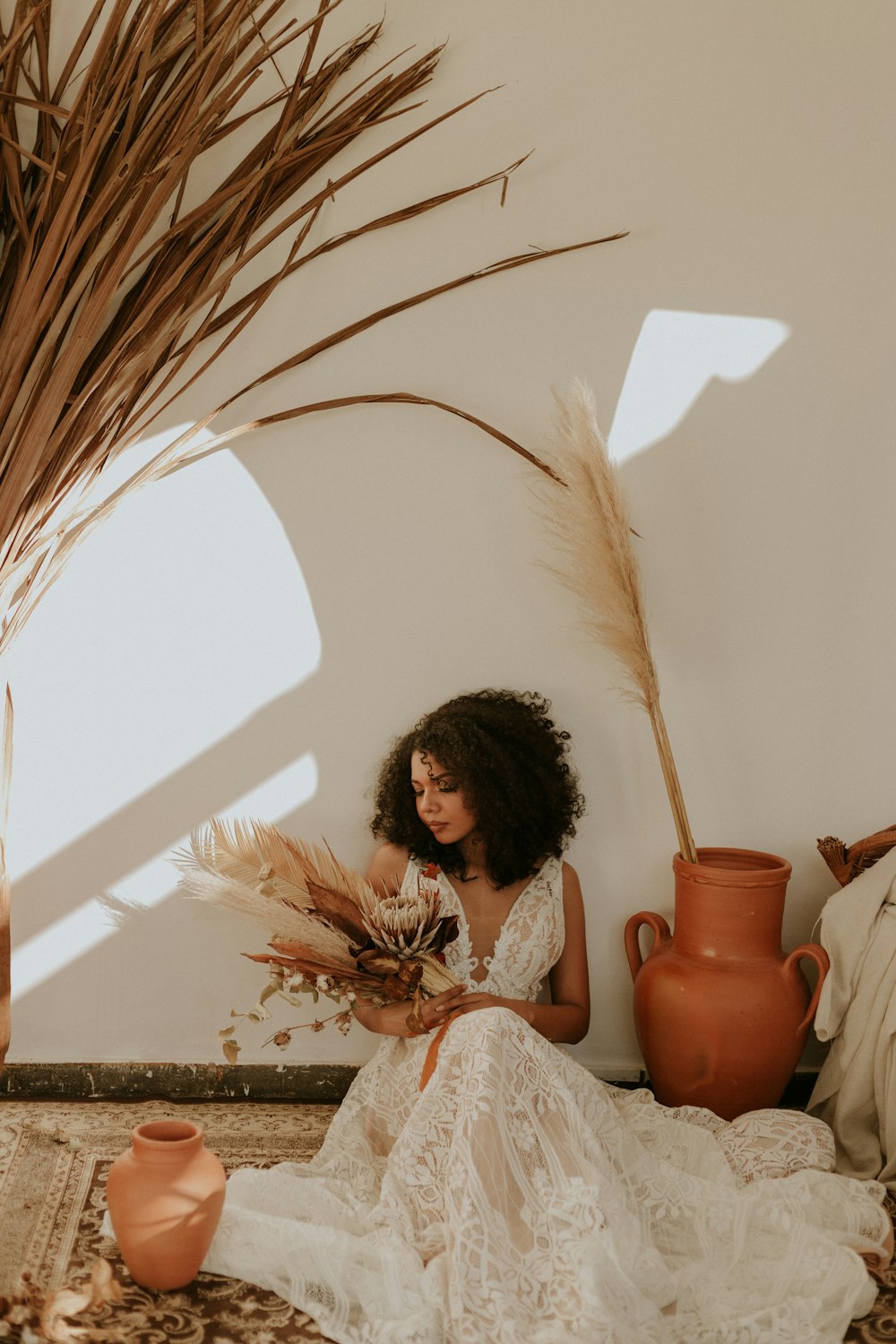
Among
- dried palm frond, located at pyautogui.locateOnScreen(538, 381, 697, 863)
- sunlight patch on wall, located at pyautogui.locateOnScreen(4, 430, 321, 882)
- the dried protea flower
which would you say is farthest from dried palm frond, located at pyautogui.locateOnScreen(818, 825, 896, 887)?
sunlight patch on wall, located at pyautogui.locateOnScreen(4, 430, 321, 882)

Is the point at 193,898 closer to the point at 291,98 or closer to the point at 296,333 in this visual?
the point at 296,333

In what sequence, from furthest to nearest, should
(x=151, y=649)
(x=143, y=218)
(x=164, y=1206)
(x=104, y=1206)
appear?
(x=151, y=649)
(x=143, y=218)
(x=104, y=1206)
(x=164, y=1206)

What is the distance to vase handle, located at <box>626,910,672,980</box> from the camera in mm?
2426

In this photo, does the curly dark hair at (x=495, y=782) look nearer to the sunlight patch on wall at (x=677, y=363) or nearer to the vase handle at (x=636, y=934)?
the vase handle at (x=636, y=934)

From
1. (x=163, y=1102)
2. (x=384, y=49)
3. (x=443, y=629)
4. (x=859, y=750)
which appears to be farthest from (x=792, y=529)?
(x=163, y=1102)

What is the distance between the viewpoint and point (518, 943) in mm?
2264

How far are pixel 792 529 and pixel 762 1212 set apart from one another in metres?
1.37

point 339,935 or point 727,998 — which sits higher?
point 339,935

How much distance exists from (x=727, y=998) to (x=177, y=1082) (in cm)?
117

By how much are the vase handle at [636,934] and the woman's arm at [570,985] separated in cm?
10

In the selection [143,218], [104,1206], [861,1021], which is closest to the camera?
[104,1206]

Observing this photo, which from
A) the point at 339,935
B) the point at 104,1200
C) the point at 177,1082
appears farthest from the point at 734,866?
the point at 104,1200

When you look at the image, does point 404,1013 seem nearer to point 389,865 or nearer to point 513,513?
point 389,865

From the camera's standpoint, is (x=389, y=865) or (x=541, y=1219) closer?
(x=541, y=1219)
